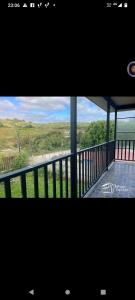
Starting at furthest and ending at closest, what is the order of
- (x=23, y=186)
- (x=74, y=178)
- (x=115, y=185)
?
(x=115, y=185), (x=74, y=178), (x=23, y=186)

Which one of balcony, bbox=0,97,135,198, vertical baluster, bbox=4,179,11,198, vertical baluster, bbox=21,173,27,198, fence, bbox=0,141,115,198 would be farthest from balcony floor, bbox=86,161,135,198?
vertical baluster, bbox=4,179,11,198

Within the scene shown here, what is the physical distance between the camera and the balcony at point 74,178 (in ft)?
4.26

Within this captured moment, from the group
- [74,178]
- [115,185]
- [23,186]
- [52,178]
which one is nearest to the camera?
[23,186]

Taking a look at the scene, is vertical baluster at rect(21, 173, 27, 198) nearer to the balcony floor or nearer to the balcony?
the balcony

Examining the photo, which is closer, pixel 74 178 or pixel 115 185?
pixel 74 178

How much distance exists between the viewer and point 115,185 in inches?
122

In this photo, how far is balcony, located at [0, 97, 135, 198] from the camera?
4.26ft
